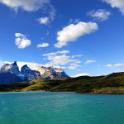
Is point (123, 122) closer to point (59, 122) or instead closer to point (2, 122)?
point (59, 122)

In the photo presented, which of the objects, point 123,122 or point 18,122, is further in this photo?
point 18,122

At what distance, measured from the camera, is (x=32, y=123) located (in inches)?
2958

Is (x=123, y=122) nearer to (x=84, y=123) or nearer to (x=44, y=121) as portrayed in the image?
(x=84, y=123)

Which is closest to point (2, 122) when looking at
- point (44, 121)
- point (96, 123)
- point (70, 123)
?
point (44, 121)

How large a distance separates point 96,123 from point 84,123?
322 centimetres

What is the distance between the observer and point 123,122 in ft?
236

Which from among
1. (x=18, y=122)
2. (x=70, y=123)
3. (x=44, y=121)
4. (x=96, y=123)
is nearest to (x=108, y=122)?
(x=96, y=123)

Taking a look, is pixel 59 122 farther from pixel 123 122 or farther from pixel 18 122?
pixel 123 122

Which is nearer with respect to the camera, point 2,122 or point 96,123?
point 96,123

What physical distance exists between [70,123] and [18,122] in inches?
591

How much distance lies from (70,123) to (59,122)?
3516mm

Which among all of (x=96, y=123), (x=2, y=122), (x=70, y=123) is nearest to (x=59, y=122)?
(x=70, y=123)

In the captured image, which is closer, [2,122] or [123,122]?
[123,122]

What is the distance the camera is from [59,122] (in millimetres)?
75750
